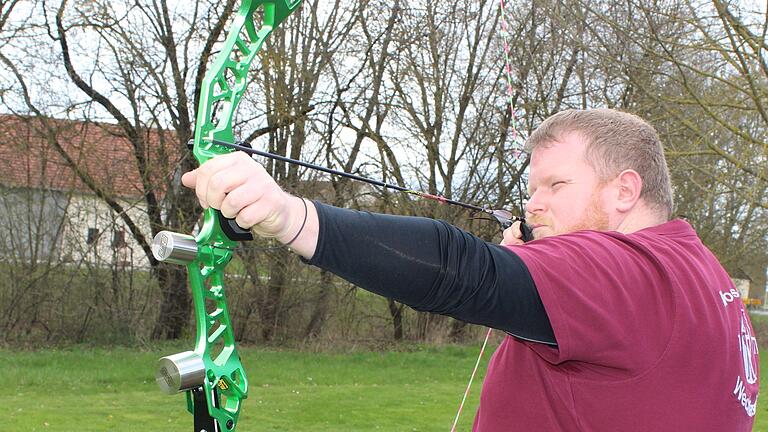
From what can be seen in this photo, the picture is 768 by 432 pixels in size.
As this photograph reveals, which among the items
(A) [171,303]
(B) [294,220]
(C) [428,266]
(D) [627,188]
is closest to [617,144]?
(D) [627,188]

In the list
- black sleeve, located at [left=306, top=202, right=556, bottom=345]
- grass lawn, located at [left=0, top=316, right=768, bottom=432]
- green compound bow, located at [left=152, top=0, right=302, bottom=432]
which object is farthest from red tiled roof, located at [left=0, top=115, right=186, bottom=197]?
black sleeve, located at [left=306, top=202, right=556, bottom=345]

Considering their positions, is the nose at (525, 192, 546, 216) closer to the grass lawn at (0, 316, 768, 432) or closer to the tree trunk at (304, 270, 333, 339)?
the grass lawn at (0, 316, 768, 432)

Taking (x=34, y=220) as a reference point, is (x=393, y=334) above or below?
below

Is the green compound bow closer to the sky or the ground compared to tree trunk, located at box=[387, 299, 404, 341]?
closer to the sky

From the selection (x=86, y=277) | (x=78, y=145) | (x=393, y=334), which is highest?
(x=78, y=145)

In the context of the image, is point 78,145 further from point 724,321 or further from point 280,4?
point 724,321

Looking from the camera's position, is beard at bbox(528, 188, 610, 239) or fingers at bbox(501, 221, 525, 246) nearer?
beard at bbox(528, 188, 610, 239)

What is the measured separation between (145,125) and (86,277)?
8.58 feet

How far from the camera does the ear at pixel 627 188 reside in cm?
179

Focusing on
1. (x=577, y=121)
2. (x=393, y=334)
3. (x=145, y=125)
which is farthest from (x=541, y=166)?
(x=393, y=334)

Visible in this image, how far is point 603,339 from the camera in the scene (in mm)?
1378

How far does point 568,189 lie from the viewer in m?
1.81

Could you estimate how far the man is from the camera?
4.37ft

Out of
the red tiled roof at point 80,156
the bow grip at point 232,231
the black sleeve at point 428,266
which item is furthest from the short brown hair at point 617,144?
the red tiled roof at point 80,156
